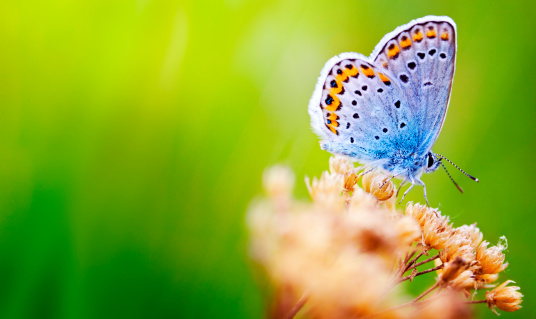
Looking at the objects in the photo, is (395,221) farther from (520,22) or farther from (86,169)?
(520,22)

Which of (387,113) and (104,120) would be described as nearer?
(104,120)

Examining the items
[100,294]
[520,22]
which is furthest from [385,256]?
[520,22]

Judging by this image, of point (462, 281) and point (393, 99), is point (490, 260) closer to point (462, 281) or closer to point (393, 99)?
point (462, 281)

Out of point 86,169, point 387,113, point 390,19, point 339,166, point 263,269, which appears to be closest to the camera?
point 263,269

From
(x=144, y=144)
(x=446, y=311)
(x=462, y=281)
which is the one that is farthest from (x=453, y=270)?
(x=144, y=144)

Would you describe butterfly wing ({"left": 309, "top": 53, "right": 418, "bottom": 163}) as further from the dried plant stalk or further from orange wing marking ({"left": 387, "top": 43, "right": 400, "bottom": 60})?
the dried plant stalk

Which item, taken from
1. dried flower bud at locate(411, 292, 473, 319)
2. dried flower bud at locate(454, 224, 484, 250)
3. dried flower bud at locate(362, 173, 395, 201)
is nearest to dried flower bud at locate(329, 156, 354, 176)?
dried flower bud at locate(362, 173, 395, 201)

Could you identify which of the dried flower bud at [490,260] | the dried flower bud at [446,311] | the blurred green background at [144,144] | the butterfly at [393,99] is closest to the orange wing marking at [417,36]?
the butterfly at [393,99]
